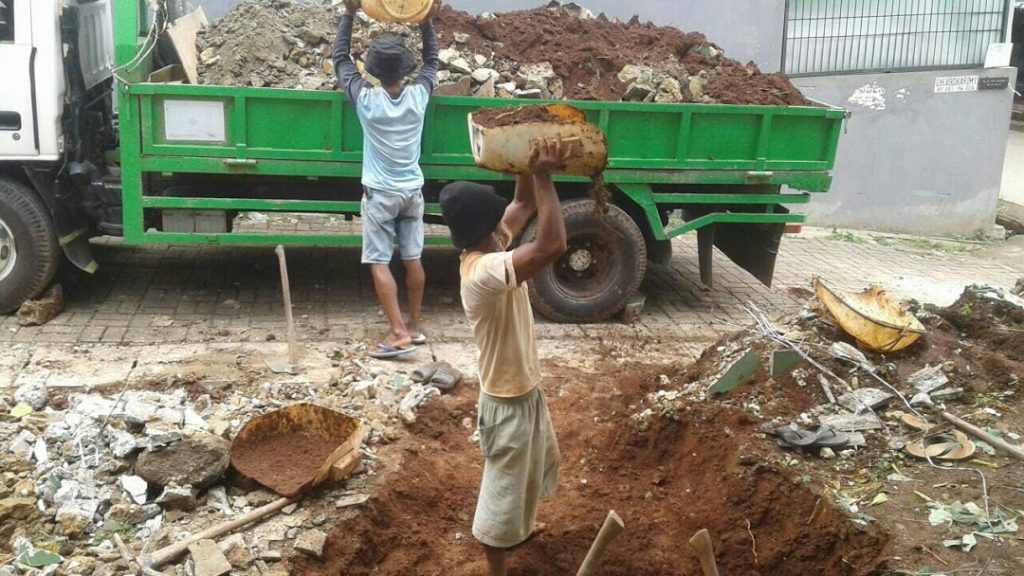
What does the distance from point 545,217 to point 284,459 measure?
7.31ft

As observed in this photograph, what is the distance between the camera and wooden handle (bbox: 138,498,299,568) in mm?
4141

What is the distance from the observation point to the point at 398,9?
6539 mm

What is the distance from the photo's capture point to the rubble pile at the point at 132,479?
14.0 feet

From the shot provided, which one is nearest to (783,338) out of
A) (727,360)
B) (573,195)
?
(727,360)

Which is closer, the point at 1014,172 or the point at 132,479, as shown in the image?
the point at 132,479

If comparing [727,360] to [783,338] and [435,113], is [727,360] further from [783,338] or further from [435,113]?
[435,113]

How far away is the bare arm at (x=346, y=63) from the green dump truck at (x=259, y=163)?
0.28m

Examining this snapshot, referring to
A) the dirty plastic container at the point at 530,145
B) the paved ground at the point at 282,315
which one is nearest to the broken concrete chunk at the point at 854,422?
the paved ground at the point at 282,315

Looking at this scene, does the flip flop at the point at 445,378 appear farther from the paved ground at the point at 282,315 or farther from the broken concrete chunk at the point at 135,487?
the broken concrete chunk at the point at 135,487

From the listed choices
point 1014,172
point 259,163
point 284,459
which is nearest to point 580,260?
point 259,163

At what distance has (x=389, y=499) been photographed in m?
4.82

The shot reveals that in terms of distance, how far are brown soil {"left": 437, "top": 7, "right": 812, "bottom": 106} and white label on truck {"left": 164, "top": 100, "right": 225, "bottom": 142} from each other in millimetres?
1872

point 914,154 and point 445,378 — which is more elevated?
point 914,154

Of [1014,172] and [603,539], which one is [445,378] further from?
[1014,172]
